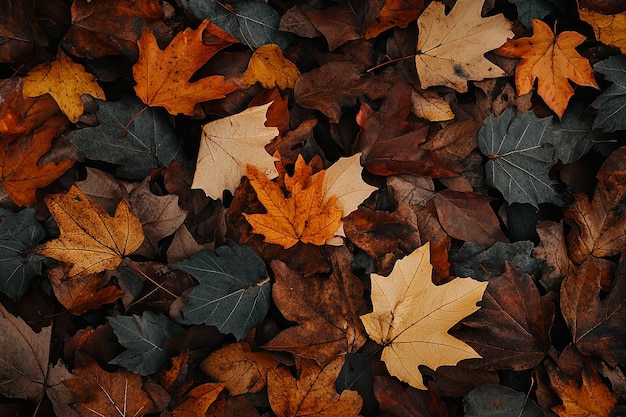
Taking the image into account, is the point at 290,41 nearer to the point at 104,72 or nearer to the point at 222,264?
the point at 104,72

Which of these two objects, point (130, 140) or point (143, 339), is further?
point (130, 140)

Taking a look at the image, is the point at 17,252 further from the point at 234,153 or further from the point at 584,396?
the point at 584,396

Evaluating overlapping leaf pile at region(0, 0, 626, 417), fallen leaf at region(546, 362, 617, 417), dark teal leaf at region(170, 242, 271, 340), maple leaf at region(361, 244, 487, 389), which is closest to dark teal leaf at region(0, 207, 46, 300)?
overlapping leaf pile at region(0, 0, 626, 417)

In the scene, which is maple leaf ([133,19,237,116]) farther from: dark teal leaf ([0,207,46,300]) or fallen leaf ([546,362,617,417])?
fallen leaf ([546,362,617,417])

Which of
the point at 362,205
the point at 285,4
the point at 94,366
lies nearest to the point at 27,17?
the point at 285,4

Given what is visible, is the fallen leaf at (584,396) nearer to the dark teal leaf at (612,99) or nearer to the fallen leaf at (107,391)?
the dark teal leaf at (612,99)

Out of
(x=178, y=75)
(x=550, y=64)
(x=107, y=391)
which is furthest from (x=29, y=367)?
(x=550, y=64)
